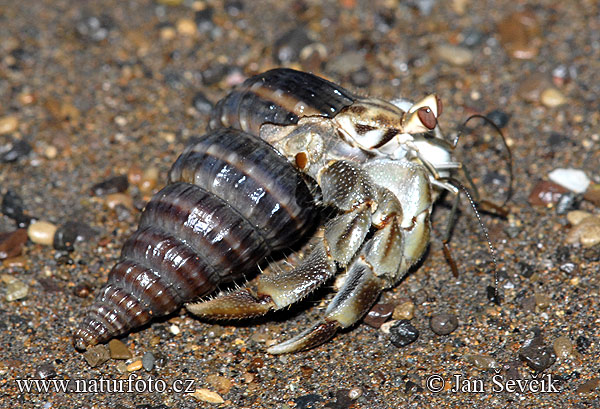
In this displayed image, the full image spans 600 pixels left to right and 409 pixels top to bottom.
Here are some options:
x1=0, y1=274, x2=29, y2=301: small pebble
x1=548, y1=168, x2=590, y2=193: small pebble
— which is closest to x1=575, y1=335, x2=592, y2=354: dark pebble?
x1=548, y1=168, x2=590, y2=193: small pebble

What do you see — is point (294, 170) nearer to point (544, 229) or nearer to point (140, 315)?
point (140, 315)

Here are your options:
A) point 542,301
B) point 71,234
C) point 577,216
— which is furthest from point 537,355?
point 71,234

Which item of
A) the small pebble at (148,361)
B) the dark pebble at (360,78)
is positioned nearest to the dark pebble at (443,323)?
the small pebble at (148,361)

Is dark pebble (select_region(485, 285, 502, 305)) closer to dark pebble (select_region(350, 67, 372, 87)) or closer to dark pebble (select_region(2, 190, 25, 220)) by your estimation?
dark pebble (select_region(350, 67, 372, 87))

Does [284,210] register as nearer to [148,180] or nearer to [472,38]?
[148,180]

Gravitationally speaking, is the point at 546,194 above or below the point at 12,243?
below

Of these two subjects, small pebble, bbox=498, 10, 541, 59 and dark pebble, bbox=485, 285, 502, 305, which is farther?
small pebble, bbox=498, 10, 541, 59

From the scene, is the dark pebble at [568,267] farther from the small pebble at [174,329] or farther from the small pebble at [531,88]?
the small pebble at [174,329]
